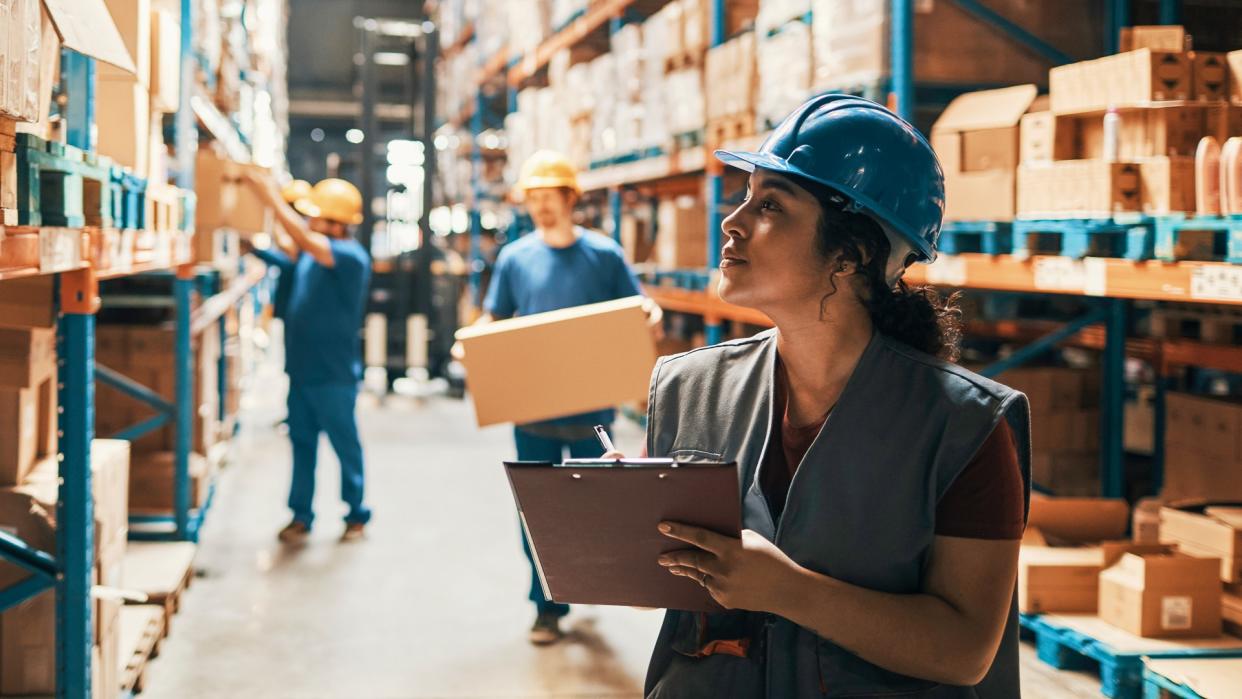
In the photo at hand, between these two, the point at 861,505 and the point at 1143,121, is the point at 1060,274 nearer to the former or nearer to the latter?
the point at 1143,121

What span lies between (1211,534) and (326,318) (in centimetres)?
455

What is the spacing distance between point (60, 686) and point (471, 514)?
14.5 feet

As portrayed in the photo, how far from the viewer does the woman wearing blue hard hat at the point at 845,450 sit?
1608 millimetres

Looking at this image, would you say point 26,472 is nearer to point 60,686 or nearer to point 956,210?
point 60,686

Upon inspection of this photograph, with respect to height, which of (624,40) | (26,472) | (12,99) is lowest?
(26,472)

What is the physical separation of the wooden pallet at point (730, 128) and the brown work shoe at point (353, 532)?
320 cm

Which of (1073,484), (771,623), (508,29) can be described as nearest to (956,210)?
(1073,484)

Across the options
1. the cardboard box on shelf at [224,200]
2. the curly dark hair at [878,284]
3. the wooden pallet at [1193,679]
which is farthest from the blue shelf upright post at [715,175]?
the curly dark hair at [878,284]

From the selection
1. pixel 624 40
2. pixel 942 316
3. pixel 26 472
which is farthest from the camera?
pixel 624 40

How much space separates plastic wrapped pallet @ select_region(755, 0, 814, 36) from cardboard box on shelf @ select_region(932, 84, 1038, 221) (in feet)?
4.38

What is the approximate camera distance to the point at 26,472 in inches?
142

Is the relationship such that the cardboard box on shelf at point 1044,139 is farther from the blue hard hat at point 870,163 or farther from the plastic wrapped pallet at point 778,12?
the blue hard hat at point 870,163

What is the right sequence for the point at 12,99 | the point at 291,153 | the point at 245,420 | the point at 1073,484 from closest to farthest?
1. the point at 12,99
2. the point at 1073,484
3. the point at 245,420
4. the point at 291,153

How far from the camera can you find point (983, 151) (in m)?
5.03
